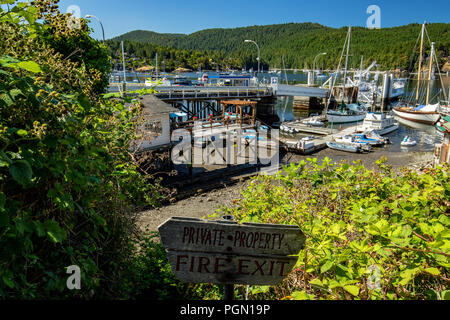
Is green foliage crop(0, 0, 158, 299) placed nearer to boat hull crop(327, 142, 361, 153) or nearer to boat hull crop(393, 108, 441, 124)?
boat hull crop(327, 142, 361, 153)

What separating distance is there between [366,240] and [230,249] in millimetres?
1285

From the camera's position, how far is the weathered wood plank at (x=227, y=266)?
7.64 ft

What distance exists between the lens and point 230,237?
7.50ft

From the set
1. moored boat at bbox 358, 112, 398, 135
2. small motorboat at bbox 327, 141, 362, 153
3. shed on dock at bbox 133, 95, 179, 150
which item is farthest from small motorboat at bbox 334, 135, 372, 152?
shed on dock at bbox 133, 95, 179, 150

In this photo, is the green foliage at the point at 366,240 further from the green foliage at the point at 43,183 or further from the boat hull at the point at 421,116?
the boat hull at the point at 421,116

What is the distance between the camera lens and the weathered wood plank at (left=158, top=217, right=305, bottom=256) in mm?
2277

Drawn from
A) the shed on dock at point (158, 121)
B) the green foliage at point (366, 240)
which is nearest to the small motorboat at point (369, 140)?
the shed on dock at point (158, 121)

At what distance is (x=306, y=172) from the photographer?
5.29 meters

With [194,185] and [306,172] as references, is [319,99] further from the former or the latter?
[306,172]

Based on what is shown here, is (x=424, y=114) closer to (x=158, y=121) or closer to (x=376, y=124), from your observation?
(x=376, y=124)

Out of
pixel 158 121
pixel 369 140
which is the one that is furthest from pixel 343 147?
pixel 158 121

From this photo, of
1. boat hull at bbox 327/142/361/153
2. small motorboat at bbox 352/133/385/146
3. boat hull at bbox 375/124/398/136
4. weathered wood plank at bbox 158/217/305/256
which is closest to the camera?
weathered wood plank at bbox 158/217/305/256

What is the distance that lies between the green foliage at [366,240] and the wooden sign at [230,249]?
324 millimetres

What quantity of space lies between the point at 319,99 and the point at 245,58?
13734 centimetres
